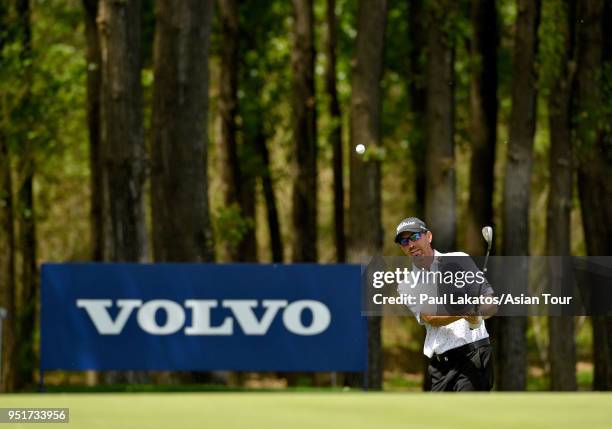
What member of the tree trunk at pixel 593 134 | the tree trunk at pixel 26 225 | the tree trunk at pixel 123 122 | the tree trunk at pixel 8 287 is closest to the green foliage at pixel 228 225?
the tree trunk at pixel 123 122

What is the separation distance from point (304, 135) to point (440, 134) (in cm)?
836

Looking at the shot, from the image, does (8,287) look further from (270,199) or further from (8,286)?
(270,199)

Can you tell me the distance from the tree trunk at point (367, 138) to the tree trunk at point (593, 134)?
391 centimetres

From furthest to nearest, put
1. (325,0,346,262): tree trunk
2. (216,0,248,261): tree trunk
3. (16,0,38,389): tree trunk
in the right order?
(325,0,346,262): tree trunk, (216,0,248,261): tree trunk, (16,0,38,389): tree trunk

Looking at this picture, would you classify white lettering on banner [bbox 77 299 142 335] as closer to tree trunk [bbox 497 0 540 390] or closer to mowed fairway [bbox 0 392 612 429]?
mowed fairway [bbox 0 392 612 429]

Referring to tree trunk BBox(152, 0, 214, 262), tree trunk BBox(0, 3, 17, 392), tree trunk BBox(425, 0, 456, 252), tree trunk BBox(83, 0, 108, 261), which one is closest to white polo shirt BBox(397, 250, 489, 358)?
tree trunk BBox(152, 0, 214, 262)

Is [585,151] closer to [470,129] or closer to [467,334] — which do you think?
[470,129]

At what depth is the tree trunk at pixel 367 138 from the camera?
2428cm

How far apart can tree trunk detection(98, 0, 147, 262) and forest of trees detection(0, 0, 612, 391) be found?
3 centimetres

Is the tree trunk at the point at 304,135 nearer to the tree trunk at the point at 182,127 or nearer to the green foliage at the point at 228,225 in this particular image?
the green foliage at the point at 228,225


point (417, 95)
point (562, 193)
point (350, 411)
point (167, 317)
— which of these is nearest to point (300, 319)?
point (167, 317)

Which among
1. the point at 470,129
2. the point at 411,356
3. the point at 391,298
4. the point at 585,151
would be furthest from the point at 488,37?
the point at 411,356

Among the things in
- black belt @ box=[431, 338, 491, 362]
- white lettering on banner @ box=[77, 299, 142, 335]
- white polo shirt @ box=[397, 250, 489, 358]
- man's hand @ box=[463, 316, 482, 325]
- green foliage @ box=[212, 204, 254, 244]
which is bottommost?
black belt @ box=[431, 338, 491, 362]

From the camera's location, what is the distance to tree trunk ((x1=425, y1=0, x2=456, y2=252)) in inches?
1011
